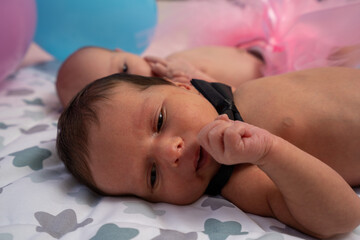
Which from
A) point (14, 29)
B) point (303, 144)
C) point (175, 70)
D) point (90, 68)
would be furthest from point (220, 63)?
point (14, 29)

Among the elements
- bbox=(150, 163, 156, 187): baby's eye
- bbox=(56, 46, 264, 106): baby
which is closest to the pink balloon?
bbox=(56, 46, 264, 106): baby

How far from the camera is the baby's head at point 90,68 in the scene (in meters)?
1.32

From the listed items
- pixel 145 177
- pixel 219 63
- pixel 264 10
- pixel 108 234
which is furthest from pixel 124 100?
pixel 264 10

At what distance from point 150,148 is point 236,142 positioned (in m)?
0.21

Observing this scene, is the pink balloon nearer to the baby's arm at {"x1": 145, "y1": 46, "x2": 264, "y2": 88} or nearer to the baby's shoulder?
the baby's arm at {"x1": 145, "y1": 46, "x2": 264, "y2": 88}

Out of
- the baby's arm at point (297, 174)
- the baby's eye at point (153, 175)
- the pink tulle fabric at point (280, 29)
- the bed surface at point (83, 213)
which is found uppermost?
the pink tulle fabric at point (280, 29)

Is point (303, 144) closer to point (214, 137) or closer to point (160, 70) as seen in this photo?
point (214, 137)

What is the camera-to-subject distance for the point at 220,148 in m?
0.71

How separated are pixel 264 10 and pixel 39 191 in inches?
44.1

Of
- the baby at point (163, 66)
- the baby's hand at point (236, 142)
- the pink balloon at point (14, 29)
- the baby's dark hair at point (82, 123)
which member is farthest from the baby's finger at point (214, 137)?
the pink balloon at point (14, 29)

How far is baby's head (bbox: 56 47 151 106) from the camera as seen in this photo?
1.32 metres

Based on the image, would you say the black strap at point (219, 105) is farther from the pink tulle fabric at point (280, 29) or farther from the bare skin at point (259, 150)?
the pink tulle fabric at point (280, 29)

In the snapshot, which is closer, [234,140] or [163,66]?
[234,140]

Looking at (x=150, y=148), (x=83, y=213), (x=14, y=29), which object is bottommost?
(x=83, y=213)
